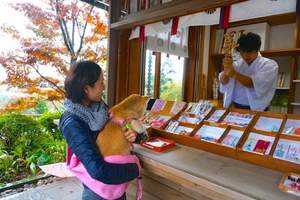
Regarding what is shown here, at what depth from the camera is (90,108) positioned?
114 centimetres

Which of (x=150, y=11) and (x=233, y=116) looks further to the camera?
(x=150, y=11)

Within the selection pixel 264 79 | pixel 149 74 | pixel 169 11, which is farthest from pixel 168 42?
pixel 264 79

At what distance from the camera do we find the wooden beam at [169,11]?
1467mm

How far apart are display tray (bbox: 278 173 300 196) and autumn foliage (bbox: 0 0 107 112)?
9.77ft

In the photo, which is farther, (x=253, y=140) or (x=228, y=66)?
(x=228, y=66)

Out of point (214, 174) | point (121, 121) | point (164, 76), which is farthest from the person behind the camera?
point (164, 76)

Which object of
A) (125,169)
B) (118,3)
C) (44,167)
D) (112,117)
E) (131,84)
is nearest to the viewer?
(125,169)

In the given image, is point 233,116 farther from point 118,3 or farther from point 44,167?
point 44,167

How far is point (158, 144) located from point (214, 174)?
465mm

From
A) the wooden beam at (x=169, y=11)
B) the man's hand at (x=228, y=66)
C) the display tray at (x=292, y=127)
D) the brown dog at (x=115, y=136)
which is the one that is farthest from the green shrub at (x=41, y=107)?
the display tray at (x=292, y=127)

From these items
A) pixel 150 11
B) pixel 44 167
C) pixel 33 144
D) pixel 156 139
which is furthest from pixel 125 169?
pixel 33 144

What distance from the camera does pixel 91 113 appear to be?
43.8 inches

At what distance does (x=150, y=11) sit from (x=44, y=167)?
7.35 feet

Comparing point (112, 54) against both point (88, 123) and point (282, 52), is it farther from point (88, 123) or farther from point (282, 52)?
point (282, 52)
